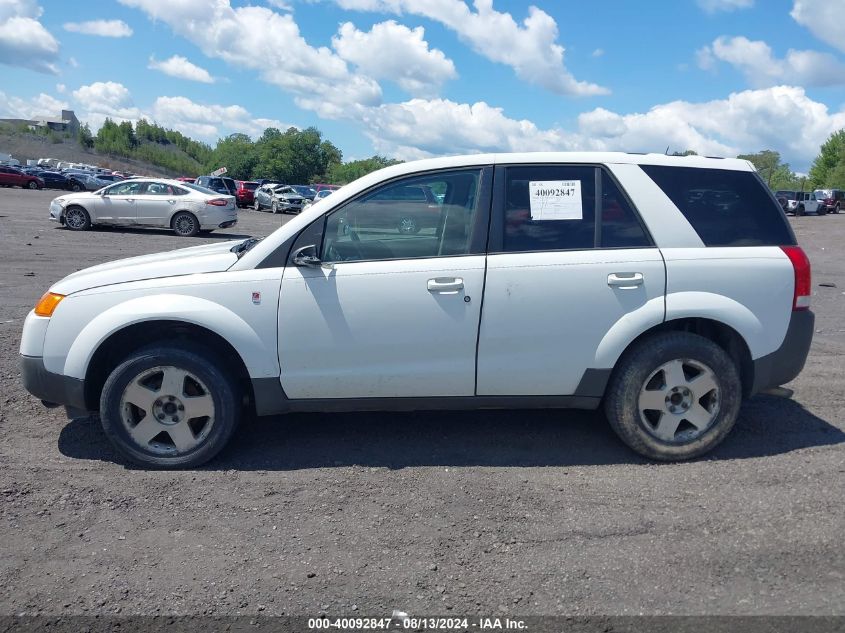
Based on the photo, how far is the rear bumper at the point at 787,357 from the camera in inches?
183

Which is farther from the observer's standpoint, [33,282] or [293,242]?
[33,282]

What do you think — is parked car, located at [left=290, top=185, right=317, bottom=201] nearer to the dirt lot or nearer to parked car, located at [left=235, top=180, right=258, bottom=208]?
parked car, located at [left=235, top=180, right=258, bottom=208]

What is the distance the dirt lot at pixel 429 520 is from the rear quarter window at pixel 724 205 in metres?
1.37

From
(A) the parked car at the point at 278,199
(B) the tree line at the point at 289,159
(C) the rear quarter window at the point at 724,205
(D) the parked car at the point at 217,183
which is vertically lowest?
(C) the rear quarter window at the point at 724,205

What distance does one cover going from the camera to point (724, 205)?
15.5 ft

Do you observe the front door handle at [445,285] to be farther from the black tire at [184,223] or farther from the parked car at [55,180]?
the parked car at [55,180]

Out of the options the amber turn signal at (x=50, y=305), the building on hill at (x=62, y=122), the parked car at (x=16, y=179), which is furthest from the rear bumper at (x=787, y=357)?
the building on hill at (x=62, y=122)

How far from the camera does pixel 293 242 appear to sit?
4.50 metres

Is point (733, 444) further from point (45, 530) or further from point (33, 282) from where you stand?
point (33, 282)

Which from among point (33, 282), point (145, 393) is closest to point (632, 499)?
point (145, 393)

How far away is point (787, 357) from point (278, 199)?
118ft

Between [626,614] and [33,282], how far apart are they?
420 inches

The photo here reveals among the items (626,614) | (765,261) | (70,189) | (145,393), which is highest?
(70,189)

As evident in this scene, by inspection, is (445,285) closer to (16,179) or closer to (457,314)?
(457,314)
